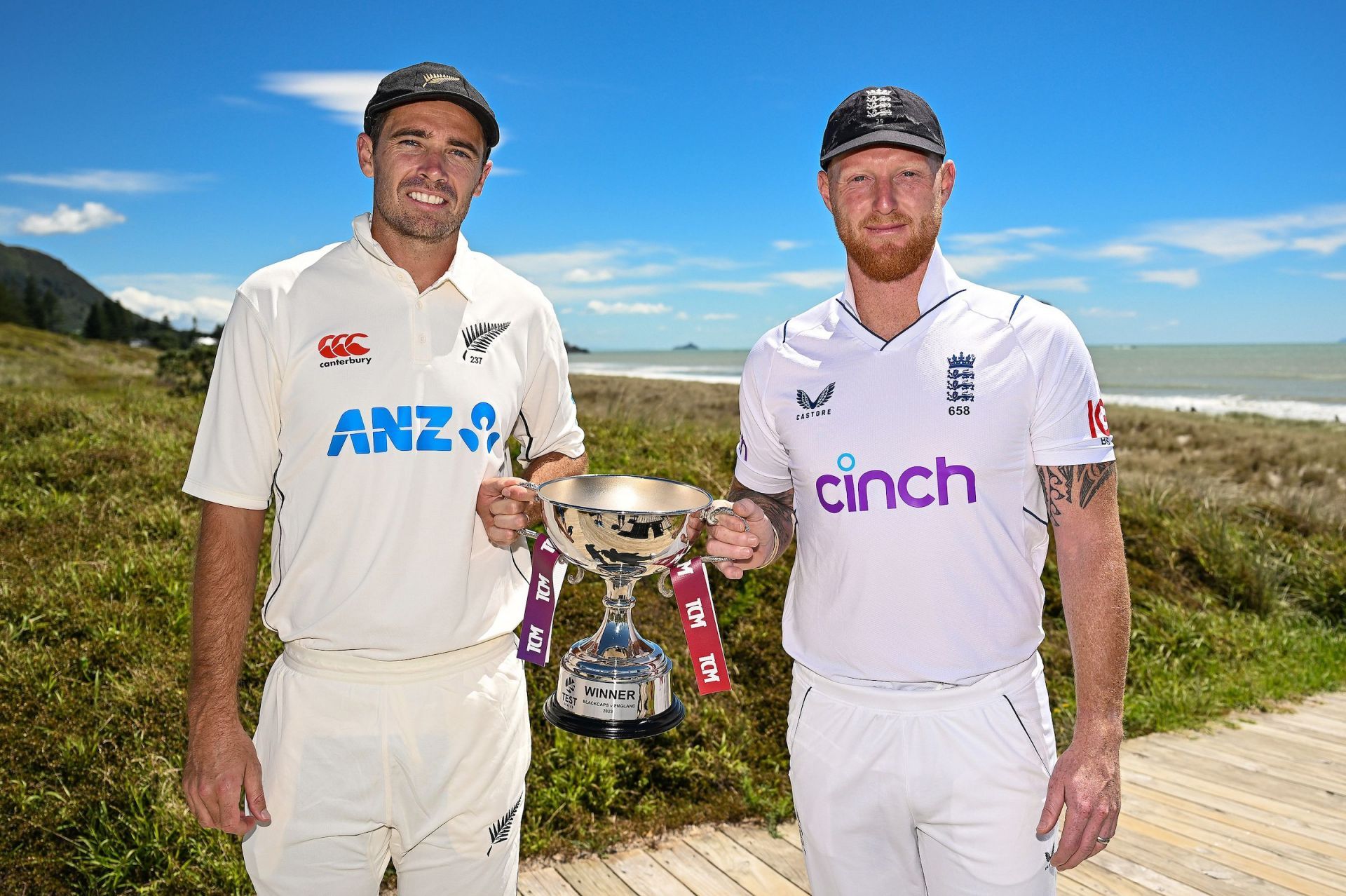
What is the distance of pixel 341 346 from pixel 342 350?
0.4 inches

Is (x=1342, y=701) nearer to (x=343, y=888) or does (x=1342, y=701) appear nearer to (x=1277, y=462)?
(x=343, y=888)

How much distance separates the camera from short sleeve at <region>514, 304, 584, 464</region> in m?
2.82

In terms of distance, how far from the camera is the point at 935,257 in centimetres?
262

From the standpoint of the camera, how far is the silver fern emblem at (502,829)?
2.55 meters

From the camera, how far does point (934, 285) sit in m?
2.58

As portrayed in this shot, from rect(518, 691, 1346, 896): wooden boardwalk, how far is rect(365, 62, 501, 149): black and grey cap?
304 centimetres

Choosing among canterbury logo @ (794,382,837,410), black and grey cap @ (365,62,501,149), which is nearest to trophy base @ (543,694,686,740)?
canterbury logo @ (794,382,837,410)

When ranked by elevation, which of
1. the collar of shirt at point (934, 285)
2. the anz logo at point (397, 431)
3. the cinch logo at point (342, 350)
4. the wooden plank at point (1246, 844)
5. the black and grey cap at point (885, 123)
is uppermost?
the black and grey cap at point (885, 123)

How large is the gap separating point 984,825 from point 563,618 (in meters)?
3.78

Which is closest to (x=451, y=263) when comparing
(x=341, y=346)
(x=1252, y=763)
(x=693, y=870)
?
(x=341, y=346)

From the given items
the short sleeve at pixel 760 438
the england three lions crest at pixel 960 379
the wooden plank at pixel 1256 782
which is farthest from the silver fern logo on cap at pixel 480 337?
the wooden plank at pixel 1256 782

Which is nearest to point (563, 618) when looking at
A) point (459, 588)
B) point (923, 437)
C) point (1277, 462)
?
point (459, 588)

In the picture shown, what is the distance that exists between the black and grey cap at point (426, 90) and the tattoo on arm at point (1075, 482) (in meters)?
1.75

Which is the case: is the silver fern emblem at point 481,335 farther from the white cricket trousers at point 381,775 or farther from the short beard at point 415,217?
the white cricket trousers at point 381,775
